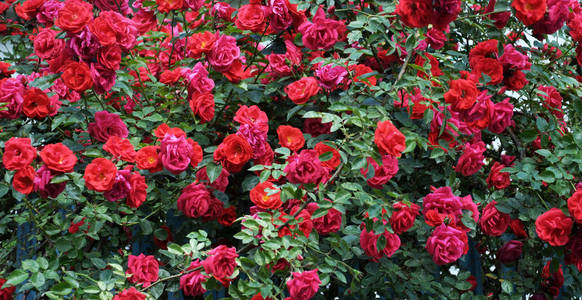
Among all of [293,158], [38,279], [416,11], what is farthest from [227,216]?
[416,11]

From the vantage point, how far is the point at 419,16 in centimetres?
177

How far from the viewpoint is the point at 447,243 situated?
1981mm

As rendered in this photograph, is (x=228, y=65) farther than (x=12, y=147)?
Yes

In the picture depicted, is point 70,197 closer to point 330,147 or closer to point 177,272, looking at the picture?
point 177,272

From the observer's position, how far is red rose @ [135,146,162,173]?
2.12 meters

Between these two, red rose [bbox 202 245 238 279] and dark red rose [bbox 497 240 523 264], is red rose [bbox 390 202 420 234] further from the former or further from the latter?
dark red rose [bbox 497 240 523 264]

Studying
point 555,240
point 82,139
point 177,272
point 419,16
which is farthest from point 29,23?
point 555,240

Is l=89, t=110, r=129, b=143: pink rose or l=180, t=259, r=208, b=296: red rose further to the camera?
l=89, t=110, r=129, b=143: pink rose

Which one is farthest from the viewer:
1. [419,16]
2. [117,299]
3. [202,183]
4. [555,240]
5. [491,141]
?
[491,141]

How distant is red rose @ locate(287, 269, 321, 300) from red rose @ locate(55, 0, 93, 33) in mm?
995

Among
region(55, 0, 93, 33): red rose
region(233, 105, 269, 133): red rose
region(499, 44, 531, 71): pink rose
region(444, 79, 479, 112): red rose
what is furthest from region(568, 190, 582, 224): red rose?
region(55, 0, 93, 33): red rose

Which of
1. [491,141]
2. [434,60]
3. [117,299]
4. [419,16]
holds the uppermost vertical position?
[419,16]

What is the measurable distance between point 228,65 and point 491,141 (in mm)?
1299

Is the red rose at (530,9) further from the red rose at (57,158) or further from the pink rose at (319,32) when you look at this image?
the red rose at (57,158)
